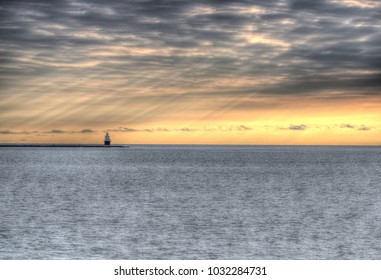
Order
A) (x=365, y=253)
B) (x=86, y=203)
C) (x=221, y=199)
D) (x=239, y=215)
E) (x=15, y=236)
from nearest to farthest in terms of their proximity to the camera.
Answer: (x=365, y=253), (x=15, y=236), (x=239, y=215), (x=86, y=203), (x=221, y=199)

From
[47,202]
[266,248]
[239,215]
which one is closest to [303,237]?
[266,248]

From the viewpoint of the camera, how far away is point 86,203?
49.7 metres

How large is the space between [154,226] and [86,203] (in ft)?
51.3

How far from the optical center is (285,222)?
38.3 meters

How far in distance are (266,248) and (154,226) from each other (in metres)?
9.56

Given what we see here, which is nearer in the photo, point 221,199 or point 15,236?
point 15,236

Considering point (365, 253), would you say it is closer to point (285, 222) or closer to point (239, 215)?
point (285, 222)

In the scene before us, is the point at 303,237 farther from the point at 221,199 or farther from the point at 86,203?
the point at 86,203
